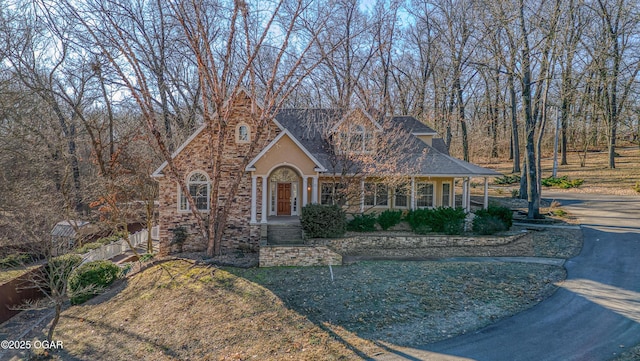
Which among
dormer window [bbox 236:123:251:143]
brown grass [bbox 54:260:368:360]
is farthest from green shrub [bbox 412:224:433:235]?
dormer window [bbox 236:123:251:143]

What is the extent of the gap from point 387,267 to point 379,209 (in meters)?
5.77

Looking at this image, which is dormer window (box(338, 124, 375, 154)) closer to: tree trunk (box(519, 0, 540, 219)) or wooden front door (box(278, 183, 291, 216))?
wooden front door (box(278, 183, 291, 216))

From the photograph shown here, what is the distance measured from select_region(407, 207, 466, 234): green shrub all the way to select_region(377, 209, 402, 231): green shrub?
0.58 m

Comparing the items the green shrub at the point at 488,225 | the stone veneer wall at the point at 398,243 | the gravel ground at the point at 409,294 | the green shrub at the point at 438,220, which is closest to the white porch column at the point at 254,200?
the stone veneer wall at the point at 398,243

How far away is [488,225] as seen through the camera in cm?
1448

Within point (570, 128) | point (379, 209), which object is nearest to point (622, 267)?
point (379, 209)

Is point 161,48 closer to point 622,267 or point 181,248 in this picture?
point 181,248

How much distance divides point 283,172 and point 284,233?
10.9 ft

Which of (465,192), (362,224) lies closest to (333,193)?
(362,224)

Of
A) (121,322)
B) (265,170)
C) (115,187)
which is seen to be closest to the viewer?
(121,322)

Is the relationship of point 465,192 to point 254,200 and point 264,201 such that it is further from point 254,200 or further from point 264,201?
point 254,200

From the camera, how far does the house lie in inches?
574

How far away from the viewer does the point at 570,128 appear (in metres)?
35.6

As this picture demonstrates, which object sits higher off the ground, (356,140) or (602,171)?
(356,140)
